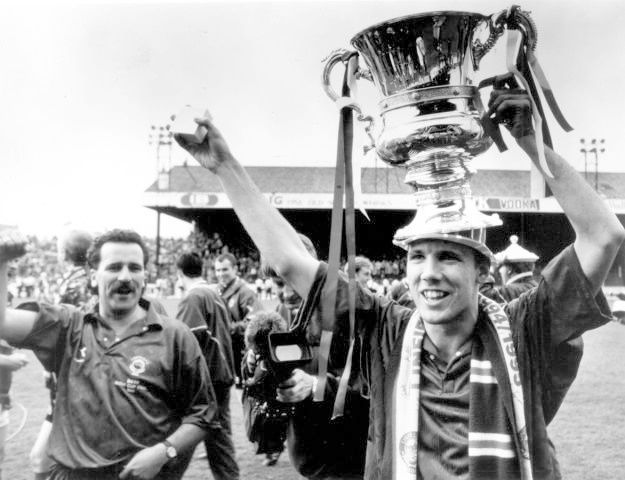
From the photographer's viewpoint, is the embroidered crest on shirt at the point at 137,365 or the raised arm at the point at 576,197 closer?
the raised arm at the point at 576,197

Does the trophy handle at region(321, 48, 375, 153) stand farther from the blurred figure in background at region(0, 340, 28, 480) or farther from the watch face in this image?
the blurred figure in background at region(0, 340, 28, 480)

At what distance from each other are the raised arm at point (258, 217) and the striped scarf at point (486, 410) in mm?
394

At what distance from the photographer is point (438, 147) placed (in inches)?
75.2

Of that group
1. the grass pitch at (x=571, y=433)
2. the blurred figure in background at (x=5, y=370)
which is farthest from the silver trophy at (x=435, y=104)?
the grass pitch at (x=571, y=433)

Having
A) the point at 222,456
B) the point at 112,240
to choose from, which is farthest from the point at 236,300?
the point at 112,240

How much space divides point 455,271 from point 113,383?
149 cm

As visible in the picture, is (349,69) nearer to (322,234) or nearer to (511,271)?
(511,271)

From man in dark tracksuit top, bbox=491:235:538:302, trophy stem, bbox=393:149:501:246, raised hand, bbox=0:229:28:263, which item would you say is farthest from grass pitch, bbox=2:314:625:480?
trophy stem, bbox=393:149:501:246

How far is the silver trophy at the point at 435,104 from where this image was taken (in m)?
1.83

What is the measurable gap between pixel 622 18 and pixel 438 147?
2.39 meters

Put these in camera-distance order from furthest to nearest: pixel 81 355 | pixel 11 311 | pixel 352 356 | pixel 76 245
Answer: pixel 76 245 → pixel 81 355 → pixel 11 311 → pixel 352 356

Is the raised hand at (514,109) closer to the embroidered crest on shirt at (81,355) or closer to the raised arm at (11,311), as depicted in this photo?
the raised arm at (11,311)

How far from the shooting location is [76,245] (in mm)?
4234

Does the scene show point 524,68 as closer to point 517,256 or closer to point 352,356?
point 352,356
